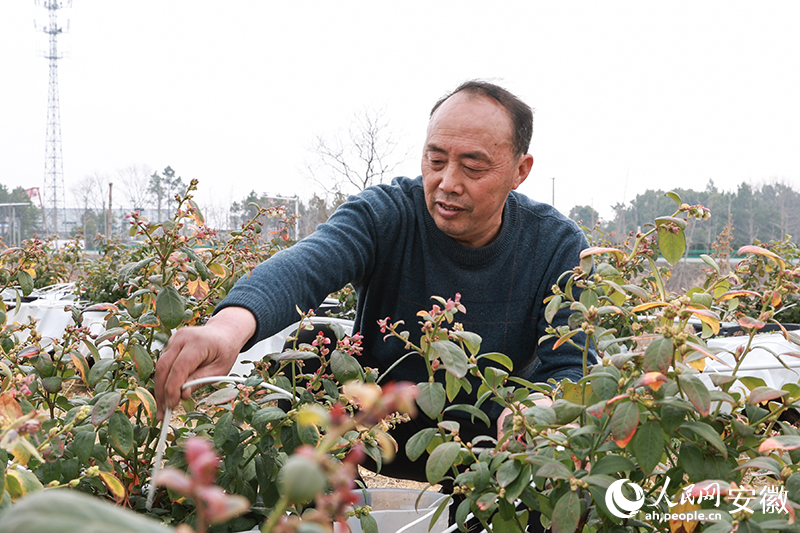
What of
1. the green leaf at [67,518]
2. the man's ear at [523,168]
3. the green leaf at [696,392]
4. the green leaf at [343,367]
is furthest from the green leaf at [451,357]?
the man's ear at [523,168]

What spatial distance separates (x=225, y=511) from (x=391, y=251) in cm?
171

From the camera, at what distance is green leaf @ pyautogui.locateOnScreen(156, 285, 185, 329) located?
0.98 m

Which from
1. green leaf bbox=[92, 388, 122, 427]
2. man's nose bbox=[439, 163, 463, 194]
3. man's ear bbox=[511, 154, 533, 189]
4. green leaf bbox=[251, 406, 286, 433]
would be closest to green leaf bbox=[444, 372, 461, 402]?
Result: green leaf bbox=[251, 406, 286, 433]

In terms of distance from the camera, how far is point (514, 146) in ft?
5.69

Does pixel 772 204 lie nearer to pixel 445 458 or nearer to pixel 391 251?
pixel 391 251

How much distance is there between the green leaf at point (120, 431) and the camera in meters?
0.90

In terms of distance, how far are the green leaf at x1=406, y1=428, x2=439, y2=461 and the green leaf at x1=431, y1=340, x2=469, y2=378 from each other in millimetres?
126

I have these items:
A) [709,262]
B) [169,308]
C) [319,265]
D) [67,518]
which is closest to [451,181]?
[319,265]

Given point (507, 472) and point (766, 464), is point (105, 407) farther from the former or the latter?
point (766, 464)

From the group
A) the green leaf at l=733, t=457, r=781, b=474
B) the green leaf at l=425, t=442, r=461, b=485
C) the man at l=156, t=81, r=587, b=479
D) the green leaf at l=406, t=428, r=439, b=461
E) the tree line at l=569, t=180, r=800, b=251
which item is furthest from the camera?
the tree line at l=569, t=180, r=800, b=251

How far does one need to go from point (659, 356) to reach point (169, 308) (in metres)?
0.74

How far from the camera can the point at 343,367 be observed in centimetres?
94

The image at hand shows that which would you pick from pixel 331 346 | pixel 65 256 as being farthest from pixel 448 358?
pixel 65 256

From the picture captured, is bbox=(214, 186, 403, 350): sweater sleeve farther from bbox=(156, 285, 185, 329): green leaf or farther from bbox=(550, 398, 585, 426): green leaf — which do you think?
bbox=(550, 398, 585, 426): green leaf
